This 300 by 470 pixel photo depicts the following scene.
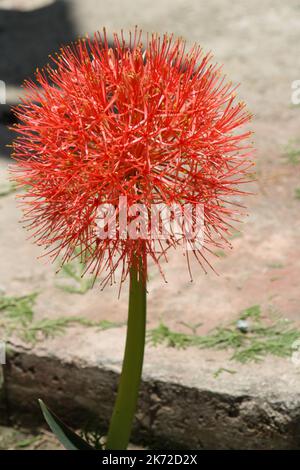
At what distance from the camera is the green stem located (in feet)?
5.23

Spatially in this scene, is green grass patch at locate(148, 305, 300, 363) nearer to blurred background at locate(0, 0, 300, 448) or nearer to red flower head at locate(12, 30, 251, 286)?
blurred background at locate(0, 0, 300, 448)

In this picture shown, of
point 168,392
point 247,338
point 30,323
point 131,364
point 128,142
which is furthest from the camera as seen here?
point 30,323

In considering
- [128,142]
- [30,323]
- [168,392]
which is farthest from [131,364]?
[30,323]

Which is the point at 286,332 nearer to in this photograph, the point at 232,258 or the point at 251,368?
the point at 251,368

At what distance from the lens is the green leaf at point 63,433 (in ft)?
5.41

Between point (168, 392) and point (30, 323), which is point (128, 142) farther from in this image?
point (30, 323)

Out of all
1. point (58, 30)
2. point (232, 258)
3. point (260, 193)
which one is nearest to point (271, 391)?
point (232, 258)

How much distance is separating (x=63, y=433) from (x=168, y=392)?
1.98 ft

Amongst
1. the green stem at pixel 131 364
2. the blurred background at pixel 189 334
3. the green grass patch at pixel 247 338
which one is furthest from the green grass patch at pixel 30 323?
the green stem at pixel 131 364

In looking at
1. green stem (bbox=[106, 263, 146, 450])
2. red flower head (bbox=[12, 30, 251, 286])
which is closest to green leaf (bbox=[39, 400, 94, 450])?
green stem (bbox=[106, 263, 146, 450])

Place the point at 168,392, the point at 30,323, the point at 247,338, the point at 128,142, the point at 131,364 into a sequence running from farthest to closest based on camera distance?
the point at 30,323, the point at 247,338, the point at 168,392, the point at 131,364, the point at 128,142

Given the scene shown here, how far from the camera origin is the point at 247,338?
2.33 metres

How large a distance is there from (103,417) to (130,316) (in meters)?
0.86

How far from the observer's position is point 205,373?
2.21 meters
